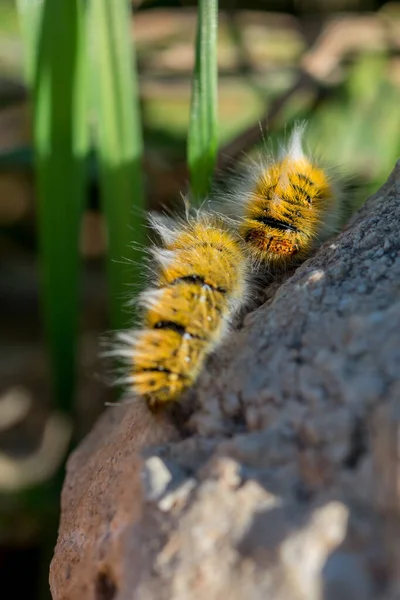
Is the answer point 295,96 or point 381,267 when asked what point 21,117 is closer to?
point 295,96

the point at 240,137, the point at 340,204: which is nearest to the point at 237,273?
the point at 340,204

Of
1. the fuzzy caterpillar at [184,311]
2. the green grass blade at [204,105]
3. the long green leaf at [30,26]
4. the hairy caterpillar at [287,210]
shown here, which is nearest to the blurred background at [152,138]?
the long green leaf at [30,26]

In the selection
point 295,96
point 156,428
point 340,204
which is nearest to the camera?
point 156,428

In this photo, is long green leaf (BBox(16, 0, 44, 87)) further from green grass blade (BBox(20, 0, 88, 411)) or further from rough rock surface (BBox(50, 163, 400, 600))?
rough rock surface (BBox(50, 163, 400, 600))

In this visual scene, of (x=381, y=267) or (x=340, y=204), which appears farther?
(x=340, y=204)

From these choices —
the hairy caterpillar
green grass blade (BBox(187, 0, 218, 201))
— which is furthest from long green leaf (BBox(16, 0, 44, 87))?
the hairy caterpillar

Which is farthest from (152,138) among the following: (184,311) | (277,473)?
(277,473)
